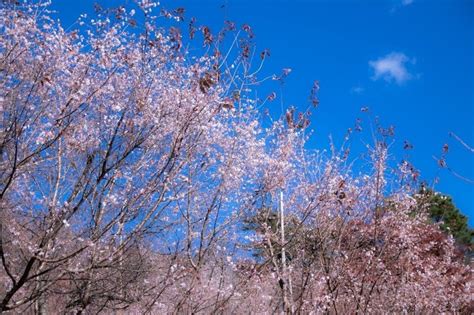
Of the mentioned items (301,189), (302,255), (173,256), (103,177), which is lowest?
(173,256)

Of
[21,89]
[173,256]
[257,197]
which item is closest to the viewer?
[21,89]

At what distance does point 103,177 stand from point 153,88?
1344 millimetres

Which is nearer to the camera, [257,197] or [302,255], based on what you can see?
[257,197]

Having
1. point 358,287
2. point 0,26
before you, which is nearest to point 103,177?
point 0,26

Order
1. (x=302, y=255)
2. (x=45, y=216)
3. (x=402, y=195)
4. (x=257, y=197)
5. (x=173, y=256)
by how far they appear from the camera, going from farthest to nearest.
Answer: (x=402, y=195) → (x=302, y=255) → (x=257, y=197) → (x=173, y=256) → (x=45, y=216)

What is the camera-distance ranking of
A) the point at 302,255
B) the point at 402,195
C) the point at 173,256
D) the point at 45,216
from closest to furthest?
the point at 45,216 < the point at 173,256 < the point at 302,255 < the point at 402,195

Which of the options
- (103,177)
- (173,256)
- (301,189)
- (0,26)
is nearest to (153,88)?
(103,177)

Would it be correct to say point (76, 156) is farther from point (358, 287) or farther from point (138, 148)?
point (358, 287)

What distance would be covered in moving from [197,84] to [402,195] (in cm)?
491

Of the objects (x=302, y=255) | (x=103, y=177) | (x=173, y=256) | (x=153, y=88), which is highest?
(x=153, y=88)

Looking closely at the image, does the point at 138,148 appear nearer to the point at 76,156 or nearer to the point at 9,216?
the point at 76,156

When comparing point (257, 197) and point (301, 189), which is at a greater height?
point (301, 189)

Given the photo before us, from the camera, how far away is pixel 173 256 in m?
6.14

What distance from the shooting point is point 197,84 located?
5.75 metres
